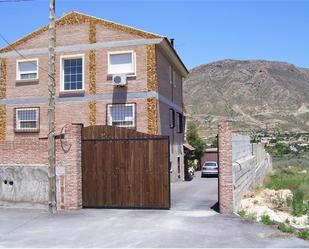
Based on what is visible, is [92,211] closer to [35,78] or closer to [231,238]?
[231,238]

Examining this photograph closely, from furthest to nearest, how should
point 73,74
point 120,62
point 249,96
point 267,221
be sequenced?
point 249,96, point 73,74, point 120,62, point 267,221

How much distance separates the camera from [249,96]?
5305 inches

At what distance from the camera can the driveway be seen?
1193 cm

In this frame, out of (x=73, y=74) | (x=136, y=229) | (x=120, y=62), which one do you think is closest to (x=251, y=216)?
(x=136, y=229)

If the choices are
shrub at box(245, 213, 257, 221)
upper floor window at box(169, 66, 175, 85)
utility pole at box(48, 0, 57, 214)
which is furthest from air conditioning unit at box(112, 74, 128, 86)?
shrub at box(245, 213, 257, 221)

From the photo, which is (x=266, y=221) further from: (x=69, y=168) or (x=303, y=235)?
(x=69, y=168)

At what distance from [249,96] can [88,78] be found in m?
111

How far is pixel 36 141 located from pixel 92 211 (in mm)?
3409

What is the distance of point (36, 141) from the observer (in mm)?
17625

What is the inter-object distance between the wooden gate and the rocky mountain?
93.3 metres

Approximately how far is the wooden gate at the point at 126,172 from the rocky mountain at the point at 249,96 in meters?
93.3

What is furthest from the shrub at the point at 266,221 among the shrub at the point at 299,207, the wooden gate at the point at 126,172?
the shrub at the point at 299,207

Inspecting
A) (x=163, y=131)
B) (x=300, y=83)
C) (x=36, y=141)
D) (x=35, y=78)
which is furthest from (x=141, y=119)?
(x=300, y=83)

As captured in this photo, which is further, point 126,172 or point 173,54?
point 173,54
